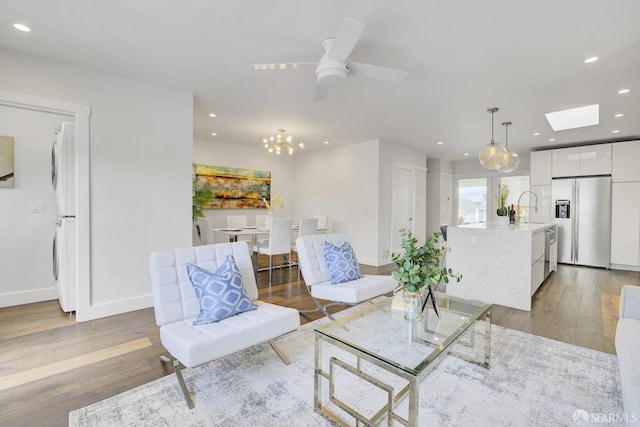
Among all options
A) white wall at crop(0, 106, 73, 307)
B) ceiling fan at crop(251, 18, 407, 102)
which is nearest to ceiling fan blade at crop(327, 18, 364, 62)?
ceiling fan at crop(251, 18, 407, 102)

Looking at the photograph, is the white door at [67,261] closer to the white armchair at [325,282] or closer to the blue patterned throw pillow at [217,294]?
the blue patterned throw pillow at [217,294]

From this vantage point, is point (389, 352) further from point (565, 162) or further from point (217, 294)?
point (565, 162)

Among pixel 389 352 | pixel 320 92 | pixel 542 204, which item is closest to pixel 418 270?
pixel 389 352

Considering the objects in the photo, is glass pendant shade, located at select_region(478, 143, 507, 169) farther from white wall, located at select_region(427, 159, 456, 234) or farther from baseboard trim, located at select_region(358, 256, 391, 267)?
white wall, located at select_region(427, 159, 456, 234)

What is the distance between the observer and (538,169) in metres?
6.56

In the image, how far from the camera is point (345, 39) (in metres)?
1.99

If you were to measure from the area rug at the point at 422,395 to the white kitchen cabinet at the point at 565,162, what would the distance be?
525cm

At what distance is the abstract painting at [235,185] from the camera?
6.17 metres

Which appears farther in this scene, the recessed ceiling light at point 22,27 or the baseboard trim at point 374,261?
the baseboard trim at point 374,261

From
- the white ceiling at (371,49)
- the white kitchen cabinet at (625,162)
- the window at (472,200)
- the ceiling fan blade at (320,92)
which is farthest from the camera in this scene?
the window at (472,200)

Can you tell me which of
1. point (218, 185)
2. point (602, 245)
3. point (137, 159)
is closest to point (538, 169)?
point (602, 245)

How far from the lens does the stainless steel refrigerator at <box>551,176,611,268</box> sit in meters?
5.69

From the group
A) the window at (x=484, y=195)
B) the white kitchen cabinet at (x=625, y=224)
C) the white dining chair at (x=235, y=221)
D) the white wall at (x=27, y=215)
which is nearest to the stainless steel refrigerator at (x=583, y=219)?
the white kitchen cabinet at (x=625, y=224)

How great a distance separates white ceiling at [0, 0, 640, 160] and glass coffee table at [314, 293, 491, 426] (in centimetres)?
213
